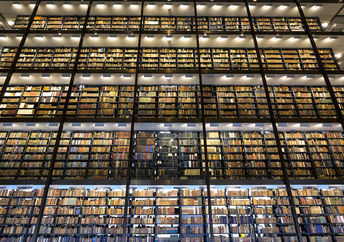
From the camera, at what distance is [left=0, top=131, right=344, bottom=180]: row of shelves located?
4375mm

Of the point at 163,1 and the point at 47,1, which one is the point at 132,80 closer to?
the point at 163,1

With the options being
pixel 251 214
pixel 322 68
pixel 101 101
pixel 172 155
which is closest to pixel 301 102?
pixel 322 68

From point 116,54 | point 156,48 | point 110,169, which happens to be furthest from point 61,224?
point 156,48

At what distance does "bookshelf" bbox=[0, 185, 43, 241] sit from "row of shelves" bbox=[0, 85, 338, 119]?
1649 millimetres

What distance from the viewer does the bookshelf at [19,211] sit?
384 centimetres

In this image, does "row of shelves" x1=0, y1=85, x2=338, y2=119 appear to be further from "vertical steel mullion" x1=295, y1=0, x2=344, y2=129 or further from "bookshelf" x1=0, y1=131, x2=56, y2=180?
"vertical steel mullion" x1=295, y1=0, x2=344, y2=129

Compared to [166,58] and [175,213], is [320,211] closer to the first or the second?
[175,213]

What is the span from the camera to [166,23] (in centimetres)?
584

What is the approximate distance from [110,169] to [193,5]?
466cm

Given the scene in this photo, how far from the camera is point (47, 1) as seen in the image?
18.0ft

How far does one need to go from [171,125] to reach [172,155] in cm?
65

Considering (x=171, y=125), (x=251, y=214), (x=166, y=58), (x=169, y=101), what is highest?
(x=166, y=58)

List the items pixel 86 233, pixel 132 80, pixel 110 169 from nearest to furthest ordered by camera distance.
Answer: pixel 86 233 → pixel 110 169 → pixel 132 80

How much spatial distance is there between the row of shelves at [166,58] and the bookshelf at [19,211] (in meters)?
3.00
